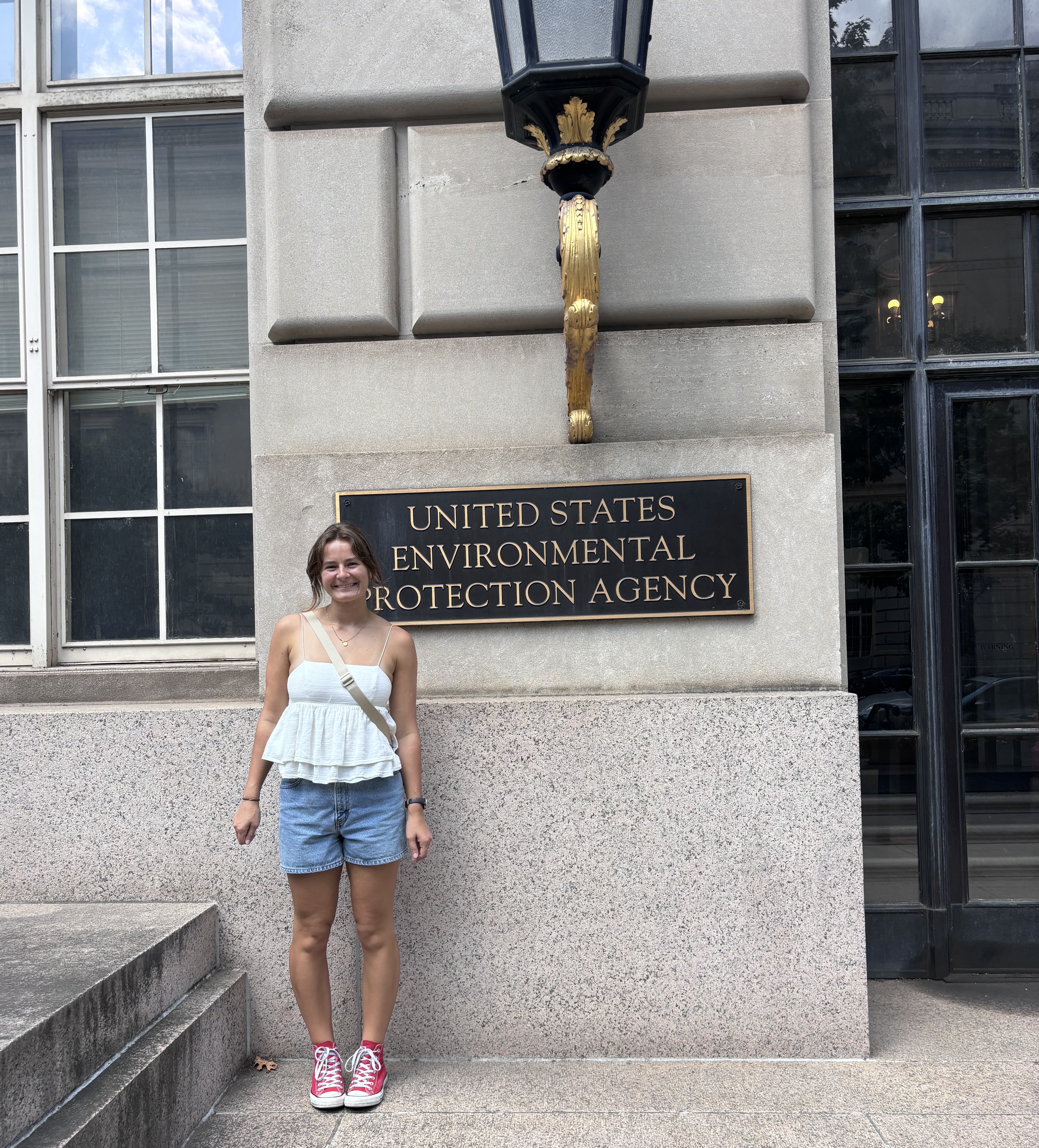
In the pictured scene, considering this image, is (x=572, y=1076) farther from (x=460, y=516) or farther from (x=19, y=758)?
(x=19, y=758)

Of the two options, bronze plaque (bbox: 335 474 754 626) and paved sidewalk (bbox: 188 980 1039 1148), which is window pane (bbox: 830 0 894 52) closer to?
bronze plaque (bbox: 335 474 754 626)

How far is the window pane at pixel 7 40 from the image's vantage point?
15.1ft

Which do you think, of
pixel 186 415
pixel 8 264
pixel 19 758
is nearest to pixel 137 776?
pixel 19 758

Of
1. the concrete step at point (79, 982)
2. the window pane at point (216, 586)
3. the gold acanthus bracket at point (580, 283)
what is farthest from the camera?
the window pane at point (216, 586)

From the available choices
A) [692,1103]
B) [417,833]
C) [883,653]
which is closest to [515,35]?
[417,833]

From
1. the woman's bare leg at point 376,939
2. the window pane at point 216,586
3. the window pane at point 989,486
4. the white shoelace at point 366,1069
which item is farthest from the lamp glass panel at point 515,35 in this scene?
the white shoelace at point 366,1069

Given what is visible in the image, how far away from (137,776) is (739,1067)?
2.58m

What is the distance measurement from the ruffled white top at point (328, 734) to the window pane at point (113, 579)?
1432 mm

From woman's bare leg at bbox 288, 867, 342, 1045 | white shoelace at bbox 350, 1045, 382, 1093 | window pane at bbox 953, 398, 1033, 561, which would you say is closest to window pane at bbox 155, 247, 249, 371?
woman's bare leg at bbox 288, 867, 342, 1045

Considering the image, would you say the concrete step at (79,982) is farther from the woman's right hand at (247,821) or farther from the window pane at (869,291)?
the window pane at (869,291)

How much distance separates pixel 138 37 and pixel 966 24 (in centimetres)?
385

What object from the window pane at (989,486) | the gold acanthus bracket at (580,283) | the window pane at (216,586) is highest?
the gold acanthus bracket at (580,283)

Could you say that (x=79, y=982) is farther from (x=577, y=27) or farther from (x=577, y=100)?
(x=577, y=27)

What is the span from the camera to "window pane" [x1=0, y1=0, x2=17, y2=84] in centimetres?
459
